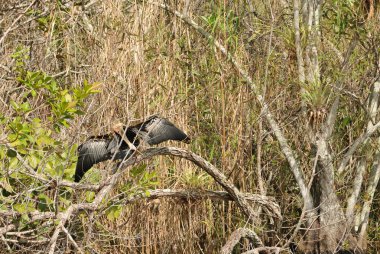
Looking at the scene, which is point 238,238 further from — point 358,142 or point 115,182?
point 358,142

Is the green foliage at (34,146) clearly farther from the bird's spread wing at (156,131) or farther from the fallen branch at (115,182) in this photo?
the bird's spread wing at (156,131)

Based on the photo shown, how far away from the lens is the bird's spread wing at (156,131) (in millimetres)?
4699

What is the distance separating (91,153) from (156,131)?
429 mm

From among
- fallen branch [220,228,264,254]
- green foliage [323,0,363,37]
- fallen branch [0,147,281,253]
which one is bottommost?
fallen branch [220,228,264,254]

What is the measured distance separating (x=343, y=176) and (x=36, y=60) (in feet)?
8.45

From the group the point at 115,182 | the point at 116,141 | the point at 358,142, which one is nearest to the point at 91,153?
the point at 116,141

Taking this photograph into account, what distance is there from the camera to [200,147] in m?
6.07

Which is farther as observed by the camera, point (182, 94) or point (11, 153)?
point (182, 94)

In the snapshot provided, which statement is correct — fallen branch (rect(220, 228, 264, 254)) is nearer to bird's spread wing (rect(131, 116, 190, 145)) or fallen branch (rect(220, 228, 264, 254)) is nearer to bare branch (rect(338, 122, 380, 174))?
bird's spread wing (rect(131, 116, 190, 145))

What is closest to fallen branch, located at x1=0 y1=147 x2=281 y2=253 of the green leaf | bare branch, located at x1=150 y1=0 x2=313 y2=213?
bare branch, located at x1=150 y1=0 x2=313 y2=213

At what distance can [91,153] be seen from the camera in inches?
188

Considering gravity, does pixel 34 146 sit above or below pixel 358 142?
above

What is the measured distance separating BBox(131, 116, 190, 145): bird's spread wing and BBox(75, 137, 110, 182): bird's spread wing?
0.23 metres

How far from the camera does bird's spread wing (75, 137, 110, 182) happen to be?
15.6ft
